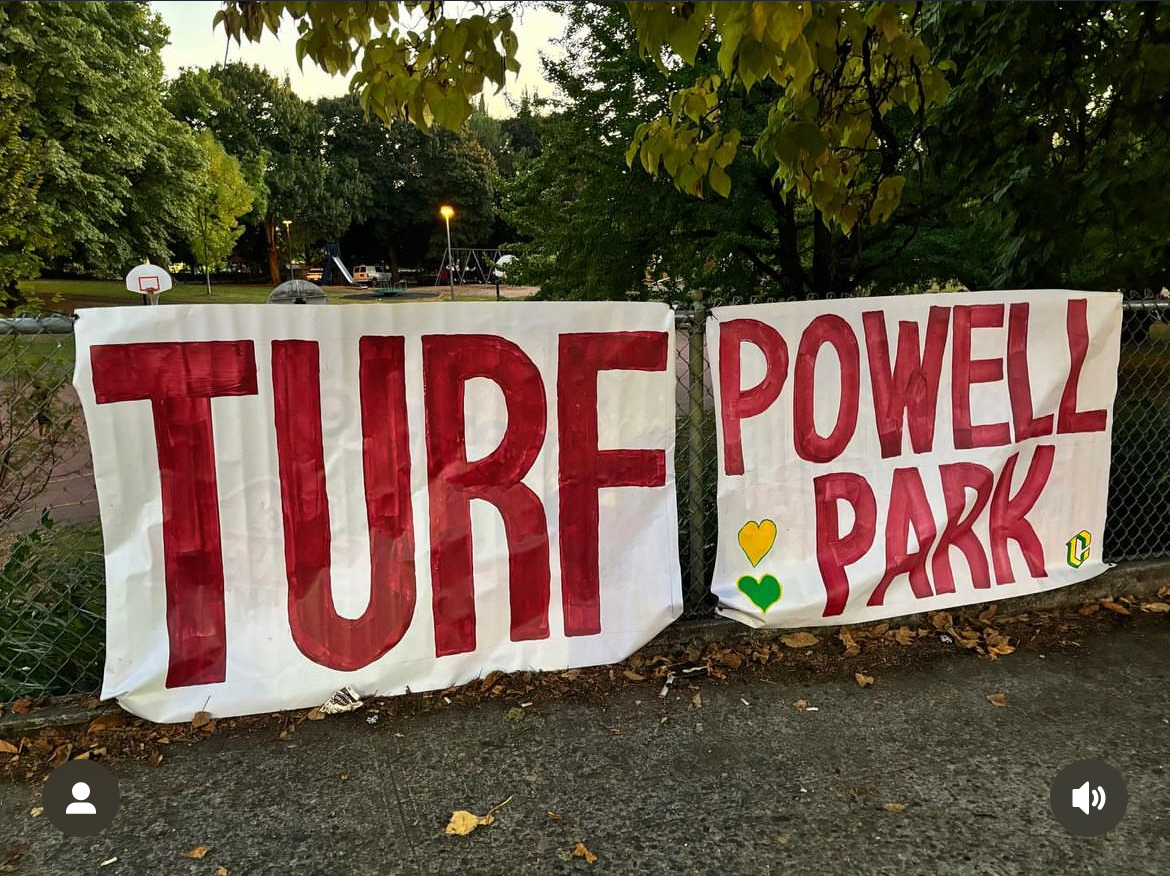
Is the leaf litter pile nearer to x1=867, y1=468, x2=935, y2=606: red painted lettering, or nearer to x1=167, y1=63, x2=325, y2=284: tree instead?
x1=867, y1=468, x2=935, y2=606: red painted lettering

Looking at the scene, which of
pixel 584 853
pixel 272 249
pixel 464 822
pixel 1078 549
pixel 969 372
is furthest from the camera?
pixel 272 249

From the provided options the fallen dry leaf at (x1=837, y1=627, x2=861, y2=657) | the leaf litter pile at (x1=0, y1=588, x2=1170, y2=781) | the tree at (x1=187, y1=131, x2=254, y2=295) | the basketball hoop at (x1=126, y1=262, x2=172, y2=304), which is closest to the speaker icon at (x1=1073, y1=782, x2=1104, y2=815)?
the leaf litter pile at (x1=0, y1=588, x2=1170, y2=781)

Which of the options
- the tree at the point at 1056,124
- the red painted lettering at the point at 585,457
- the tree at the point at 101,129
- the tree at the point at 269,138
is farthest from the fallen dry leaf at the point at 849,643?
the tree at the point at 269,138

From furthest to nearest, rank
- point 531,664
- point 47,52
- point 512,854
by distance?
point 47,52
point 531,664
point 512,854

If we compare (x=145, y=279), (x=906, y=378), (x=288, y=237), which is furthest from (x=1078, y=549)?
(x=288, y=237)

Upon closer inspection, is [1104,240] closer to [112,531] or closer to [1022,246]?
[1022,246]

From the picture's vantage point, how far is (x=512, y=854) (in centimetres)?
221

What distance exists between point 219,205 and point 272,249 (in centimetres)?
1235

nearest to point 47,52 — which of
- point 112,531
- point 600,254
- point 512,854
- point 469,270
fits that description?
point 600,254

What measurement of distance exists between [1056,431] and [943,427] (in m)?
0.67

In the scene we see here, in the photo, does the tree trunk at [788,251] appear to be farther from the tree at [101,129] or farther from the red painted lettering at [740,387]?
the tree at [101,129]

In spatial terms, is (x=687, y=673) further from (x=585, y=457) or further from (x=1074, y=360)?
(x=1074, y=360)

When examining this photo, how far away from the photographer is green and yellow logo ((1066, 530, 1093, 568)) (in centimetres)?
377
